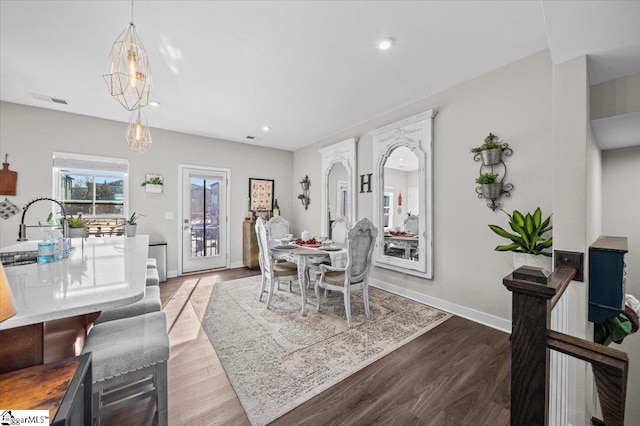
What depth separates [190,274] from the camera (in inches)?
199

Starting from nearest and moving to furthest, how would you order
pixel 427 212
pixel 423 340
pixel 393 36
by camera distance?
pixel 393 36 → pixel 423 340 → pixel 427 212

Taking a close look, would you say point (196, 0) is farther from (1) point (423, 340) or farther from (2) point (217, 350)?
(1) point (423, 340)

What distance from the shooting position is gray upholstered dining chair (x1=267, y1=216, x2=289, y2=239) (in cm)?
458

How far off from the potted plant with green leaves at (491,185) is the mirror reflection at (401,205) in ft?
3.08

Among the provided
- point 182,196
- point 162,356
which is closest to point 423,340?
point 162,356

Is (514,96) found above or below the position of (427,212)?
above

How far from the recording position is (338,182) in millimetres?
5059

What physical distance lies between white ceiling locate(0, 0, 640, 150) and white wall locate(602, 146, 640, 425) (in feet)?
4.72

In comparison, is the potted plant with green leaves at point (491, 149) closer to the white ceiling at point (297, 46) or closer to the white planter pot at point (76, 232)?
the white ceiling at point (297, 46)

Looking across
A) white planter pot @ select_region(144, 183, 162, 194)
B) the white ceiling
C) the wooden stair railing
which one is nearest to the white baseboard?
the wooden stair railing

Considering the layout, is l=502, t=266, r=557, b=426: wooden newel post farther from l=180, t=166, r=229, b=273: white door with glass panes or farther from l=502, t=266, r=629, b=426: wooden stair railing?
l=180, t=166, r=229, b=273: white door with glass panes

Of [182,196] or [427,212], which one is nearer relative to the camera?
[427,212]

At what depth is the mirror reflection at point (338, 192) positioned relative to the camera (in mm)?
Answer: 4840

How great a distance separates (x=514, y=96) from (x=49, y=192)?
21.1ft
